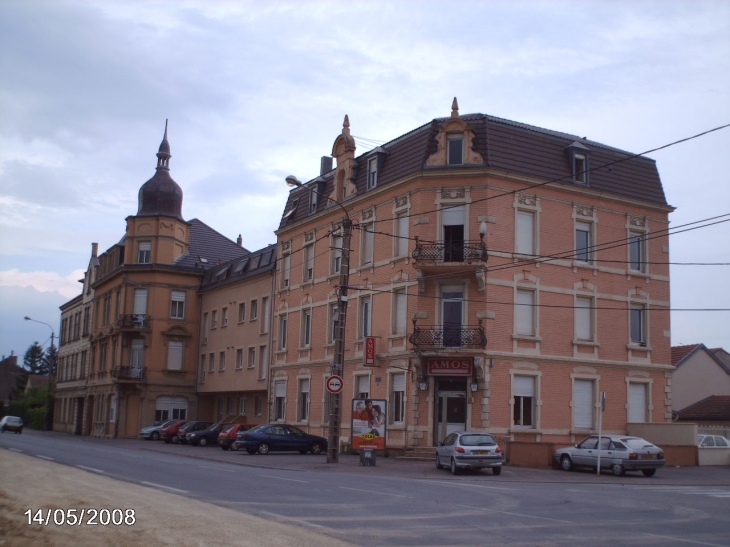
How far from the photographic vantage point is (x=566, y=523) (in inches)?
546

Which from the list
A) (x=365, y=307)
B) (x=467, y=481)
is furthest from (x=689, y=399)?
(x=467, y=481)

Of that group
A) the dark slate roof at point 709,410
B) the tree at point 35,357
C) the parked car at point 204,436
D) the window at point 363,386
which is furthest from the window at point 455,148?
the tree at point 35,357

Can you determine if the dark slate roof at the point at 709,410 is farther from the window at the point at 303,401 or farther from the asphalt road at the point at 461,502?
the window at the point at 303,401

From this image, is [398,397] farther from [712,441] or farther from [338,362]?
[712,441]

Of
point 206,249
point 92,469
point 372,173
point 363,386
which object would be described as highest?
point 206,249

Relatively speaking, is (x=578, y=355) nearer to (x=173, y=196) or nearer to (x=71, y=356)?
(x=173, y=196)

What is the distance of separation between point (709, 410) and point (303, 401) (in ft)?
80.0

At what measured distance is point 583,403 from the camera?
1417 inches

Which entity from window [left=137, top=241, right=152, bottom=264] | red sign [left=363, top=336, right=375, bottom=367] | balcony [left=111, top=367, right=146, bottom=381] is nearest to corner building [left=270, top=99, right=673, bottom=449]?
red sign [left=363, top=336, right=375, bottom=367]

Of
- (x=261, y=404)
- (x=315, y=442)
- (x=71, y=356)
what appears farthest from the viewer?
(x=71, y=356)

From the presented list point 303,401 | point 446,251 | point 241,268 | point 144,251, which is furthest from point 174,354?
point 446,251

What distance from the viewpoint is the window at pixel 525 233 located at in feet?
115

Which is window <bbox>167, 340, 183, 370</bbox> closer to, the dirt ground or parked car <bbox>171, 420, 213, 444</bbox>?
parked car <bbox>171, 420, 213, 444</bbox>

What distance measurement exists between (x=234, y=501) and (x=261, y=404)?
35.1 m
